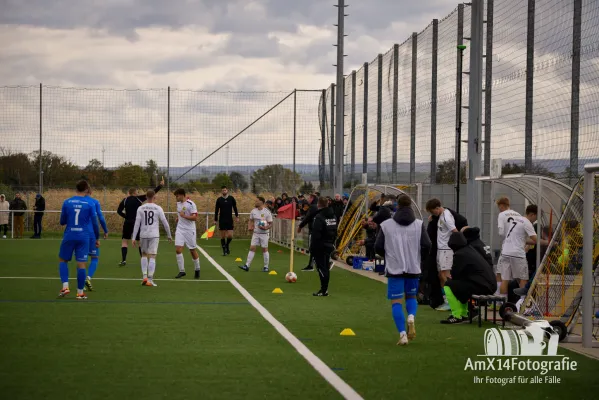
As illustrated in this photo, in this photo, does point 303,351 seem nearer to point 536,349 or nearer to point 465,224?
point 536,349

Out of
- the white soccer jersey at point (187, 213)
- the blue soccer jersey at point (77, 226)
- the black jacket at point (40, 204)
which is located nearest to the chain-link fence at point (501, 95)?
the white soccer jersey at point (187, 213)

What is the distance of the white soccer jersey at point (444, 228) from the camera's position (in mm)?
16031

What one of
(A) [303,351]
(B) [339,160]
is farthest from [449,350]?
(B) [339,160]

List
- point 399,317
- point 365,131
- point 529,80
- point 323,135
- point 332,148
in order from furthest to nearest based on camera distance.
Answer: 1. point 323,135
2. point 332,148
3. point 365,131
4. point 529,80
5. point 399,317

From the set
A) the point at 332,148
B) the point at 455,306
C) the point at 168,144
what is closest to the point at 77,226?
the point at 455,306

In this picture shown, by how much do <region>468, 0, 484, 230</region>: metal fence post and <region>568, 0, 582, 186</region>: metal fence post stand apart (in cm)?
163

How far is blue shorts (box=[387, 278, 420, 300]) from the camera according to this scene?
12.0m

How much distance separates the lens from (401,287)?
12.0m

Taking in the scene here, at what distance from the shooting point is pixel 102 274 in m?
22.3

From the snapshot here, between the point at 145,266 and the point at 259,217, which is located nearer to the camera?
the point at 145,266

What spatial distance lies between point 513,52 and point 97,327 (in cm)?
949

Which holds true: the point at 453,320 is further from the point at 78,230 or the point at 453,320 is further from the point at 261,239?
→ the point at 261,239

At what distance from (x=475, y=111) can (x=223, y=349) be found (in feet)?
25.1

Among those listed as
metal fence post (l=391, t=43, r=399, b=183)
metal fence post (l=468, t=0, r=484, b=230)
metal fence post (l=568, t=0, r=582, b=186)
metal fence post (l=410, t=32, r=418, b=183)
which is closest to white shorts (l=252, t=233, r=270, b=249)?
metal fence post (l=410, t=32, r=418, b=183)
